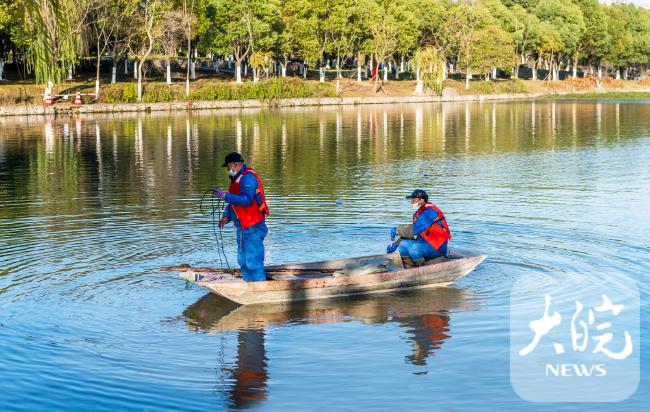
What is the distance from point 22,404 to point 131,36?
85.3m

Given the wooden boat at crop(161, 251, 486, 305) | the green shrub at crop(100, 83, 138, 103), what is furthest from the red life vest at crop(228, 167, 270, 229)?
the green shrub at crop(100, 83, 138, 103)

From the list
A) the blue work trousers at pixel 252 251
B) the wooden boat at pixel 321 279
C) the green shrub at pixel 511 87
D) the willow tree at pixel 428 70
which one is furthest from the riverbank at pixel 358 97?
the blue work trousers at pixel 252 251

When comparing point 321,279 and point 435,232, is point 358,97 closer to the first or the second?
point 435,232

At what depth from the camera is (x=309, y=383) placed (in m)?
13.2

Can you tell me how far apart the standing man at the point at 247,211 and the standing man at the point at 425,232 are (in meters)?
3.55

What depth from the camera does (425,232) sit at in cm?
1875

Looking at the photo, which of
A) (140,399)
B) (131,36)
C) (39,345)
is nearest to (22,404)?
(140,399)

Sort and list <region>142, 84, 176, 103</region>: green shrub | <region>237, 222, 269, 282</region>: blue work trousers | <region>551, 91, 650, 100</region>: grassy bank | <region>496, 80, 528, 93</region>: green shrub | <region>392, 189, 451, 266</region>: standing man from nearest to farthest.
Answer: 1. <region>237, 222, 269, 282</region>: blue work trousers
2. <region>392, 189, 451, 266</region>: standing man
3. <region>142, 84, 176, 103</region>: green shrub
4. <region>551, 91, 650, 100</region>: grassy bank
5. <region>496, 80, 528, 93</region>: green shrub

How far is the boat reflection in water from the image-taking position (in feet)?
48.8

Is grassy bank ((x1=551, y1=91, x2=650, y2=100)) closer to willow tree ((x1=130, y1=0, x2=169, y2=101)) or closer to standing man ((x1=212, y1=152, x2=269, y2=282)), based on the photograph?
willow tree ((x1=130, y1=0, x2=169, y2=101))

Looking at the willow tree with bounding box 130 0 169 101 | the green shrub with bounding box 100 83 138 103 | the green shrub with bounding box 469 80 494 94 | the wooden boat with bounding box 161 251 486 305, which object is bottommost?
the wooden boat with bounding box 161 251 486 305

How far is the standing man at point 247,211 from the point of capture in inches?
639

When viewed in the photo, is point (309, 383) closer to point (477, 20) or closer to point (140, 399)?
point (140, 399)

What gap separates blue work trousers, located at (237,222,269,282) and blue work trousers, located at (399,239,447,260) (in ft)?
11.3
